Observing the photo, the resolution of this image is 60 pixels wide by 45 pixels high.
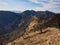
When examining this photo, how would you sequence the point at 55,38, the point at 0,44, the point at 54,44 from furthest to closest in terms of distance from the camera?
the point at 0,44
the point at 55,38
the point at 54,44

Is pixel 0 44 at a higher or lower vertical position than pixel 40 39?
lower

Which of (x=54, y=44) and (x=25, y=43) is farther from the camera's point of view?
(x=25, y=43)

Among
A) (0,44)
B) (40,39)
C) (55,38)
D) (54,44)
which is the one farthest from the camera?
(0,44)

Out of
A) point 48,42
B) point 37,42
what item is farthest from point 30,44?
point 48,42

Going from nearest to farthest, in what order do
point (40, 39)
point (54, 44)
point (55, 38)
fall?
point (54, 44)
point (55, 38)
point (40, 39)

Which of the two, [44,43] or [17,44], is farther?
[17,44]

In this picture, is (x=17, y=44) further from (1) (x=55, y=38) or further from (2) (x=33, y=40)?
(1) (x=55, y=38)

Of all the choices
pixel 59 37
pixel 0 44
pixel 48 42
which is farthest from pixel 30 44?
pixel 0 44

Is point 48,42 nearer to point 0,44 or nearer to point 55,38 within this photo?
point 55,38

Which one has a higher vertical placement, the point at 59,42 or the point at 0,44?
the point at 59,42
